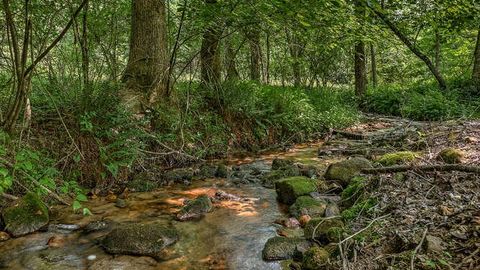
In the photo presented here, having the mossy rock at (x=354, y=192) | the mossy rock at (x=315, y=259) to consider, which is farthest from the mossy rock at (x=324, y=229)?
the mossy rock at (x=354, y=192)

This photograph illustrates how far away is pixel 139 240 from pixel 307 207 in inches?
76.0

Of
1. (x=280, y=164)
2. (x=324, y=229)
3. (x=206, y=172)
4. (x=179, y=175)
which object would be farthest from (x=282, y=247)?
(x=280, y=164)

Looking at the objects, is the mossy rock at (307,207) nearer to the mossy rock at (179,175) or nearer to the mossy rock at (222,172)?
the mossy rock at (222,172)

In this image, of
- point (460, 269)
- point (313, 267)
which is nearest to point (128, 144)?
point (313, 267)

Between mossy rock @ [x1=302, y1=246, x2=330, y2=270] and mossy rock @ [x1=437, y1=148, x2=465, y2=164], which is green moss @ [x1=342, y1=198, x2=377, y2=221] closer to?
mossy rock @ [x1=302, y1=246, x2=330, y2=270]

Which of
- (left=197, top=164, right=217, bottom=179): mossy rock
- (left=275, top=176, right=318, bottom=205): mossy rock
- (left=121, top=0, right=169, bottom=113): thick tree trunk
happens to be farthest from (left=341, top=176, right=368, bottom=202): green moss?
(left=121, top=0, right=169, bottom=113): thick tree trunk

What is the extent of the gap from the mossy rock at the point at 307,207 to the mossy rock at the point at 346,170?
28.0 inches

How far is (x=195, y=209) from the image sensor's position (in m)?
4.71

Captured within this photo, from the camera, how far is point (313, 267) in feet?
9.82

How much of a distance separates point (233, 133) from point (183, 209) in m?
3.46

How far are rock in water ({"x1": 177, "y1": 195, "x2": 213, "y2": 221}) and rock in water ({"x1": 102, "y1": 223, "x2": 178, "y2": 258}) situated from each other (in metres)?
0.62

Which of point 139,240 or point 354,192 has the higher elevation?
point 354,192

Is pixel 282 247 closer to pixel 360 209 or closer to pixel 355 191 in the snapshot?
pixel 360 209

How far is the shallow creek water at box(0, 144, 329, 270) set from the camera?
3498 millimetres
